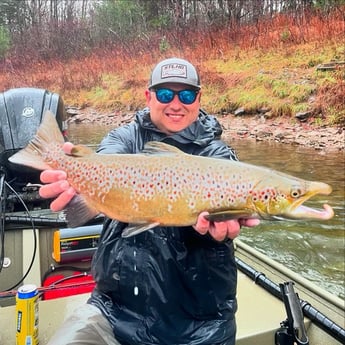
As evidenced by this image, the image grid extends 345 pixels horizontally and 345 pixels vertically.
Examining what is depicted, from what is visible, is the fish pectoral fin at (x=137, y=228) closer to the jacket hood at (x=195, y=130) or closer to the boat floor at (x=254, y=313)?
the jacket hood at (x=195, y=130)

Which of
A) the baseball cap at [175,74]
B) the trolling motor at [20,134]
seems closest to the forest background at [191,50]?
the trolling motor at [20,134]

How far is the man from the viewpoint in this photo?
2105 mm

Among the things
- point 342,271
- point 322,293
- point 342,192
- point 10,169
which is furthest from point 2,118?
point 342,192

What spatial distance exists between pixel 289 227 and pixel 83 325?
4.93 metres

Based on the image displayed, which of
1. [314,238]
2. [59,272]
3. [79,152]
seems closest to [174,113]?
[79,152]

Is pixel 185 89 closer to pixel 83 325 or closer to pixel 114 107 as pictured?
pixel 83 325

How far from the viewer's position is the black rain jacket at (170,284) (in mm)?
2104

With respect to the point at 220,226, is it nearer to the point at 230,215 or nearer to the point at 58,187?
the point at 230,215

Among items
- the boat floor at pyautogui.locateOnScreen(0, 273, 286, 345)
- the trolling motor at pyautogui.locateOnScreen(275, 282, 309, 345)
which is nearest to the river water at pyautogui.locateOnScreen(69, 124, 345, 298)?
the boat floor at pyautogui.locateOnScreen(0, 273, 286, 345)

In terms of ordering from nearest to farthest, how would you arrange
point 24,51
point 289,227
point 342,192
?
point 289,227, point 342,192, point 24,51

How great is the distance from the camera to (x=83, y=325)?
2.18 m

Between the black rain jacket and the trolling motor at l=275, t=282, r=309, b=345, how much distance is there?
1.37ft

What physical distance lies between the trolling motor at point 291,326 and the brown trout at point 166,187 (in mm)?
956

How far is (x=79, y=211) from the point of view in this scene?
190cm
